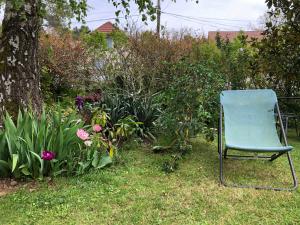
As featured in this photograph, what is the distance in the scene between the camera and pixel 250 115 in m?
4.74

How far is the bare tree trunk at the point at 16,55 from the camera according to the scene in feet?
13.6

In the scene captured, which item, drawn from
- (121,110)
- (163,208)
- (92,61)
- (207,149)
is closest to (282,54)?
(207,149)

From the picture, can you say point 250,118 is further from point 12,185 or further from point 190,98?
point 12,185

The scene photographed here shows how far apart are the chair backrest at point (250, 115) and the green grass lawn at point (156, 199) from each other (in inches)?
17.6

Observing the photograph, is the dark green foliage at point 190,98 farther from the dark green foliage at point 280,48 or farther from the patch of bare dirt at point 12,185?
the dark green foliage at point 280,48

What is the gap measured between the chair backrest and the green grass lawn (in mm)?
447

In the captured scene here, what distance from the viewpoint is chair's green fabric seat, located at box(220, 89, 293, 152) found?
4.46m

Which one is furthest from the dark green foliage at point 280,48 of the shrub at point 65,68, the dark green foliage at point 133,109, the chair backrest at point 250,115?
the shrub at point 65,68

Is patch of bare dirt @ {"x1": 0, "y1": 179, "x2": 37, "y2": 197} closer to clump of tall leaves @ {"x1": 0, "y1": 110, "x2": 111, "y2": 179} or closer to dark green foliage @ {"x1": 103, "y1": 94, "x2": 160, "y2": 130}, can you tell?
clump of tall leaves @ {"x1": 0, "y1": 110, "x2": 111, "y2": 179}

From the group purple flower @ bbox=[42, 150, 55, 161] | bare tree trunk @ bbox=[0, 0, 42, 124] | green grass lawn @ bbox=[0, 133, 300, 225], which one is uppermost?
bare tree trunk @ bbox=[0, 0, 42, 124]

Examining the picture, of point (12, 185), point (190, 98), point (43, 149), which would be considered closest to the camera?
point (12, 185)

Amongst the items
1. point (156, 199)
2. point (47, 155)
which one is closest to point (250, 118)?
point (156, 199)

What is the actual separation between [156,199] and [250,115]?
221 cm

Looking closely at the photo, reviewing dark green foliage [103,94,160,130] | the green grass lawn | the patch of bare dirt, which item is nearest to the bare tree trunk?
the patch of bare dirt
